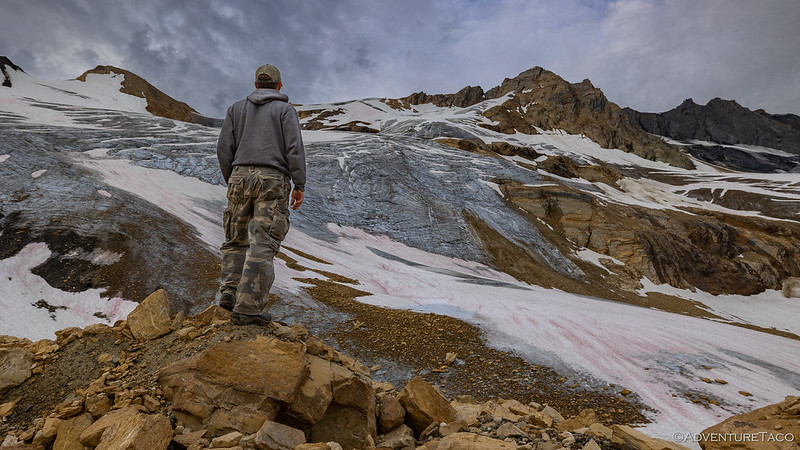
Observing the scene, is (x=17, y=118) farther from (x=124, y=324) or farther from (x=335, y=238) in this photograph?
(x=124, y=324)

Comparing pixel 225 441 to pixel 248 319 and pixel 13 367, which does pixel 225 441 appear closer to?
pixel 248 319

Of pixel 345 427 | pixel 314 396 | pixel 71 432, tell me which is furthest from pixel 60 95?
pixel 345 427

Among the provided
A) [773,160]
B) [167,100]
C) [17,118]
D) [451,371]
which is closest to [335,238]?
[451,371]

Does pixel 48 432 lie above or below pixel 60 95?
below

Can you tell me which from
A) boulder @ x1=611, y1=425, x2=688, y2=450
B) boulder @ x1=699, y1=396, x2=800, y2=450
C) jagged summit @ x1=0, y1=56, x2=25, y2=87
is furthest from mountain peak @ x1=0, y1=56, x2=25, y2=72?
boulder @ x1=699, y1=396, x2=800, y2=450

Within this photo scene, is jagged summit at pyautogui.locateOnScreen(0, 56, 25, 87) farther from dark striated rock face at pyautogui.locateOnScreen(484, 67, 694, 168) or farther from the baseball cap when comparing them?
dark striated rock face at pyautogui.locateOnScreen(484, 67, 694, 168)

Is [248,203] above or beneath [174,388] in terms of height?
above

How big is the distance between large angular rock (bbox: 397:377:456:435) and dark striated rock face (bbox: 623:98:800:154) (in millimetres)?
179054

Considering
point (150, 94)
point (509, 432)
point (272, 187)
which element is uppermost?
point (150, 94)

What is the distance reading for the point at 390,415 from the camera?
4113mm

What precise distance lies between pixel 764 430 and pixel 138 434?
545 cm

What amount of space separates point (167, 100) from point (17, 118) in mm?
56310

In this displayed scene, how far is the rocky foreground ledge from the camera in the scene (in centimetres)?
302

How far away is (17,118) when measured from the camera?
111 feet
